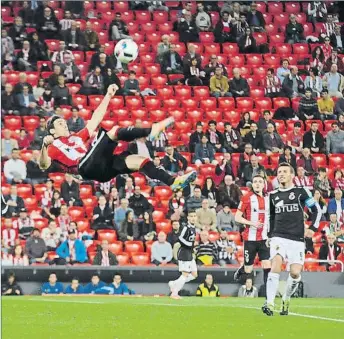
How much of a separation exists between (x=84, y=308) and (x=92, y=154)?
3351 millimetres

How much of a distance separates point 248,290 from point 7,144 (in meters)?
5.36

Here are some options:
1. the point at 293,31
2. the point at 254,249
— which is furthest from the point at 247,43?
the point at 254,249

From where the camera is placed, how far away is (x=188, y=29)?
77.2 feet

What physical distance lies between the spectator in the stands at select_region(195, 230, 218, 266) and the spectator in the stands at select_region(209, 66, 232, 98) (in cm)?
519

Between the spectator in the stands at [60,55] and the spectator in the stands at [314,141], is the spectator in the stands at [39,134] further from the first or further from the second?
the spectator in the stands at [314,141]

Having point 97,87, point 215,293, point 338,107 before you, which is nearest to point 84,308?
point 215,293

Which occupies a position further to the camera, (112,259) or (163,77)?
(163,77)

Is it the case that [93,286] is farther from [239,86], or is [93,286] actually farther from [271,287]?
[239,86]

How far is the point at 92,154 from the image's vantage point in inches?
394

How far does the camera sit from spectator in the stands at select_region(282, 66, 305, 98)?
73.7ft

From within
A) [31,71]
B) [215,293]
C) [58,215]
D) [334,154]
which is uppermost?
[31,71]

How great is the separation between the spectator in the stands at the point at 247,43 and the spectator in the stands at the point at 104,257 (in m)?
7.41

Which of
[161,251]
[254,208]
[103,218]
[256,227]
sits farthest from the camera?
[103,218]

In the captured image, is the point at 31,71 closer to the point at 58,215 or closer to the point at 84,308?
the point at 58,215
